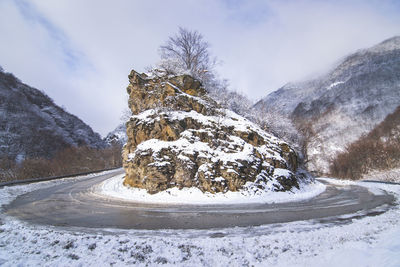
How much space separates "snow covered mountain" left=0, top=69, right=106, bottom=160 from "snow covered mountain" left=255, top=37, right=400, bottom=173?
202ft

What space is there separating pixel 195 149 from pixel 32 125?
6430 centimetres

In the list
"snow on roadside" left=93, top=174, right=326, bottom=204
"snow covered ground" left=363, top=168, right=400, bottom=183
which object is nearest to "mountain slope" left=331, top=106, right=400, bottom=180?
"snow covered ground" left=363, top=168, right=400, bottom=183

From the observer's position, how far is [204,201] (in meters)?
12.5

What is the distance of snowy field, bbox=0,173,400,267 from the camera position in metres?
4.46

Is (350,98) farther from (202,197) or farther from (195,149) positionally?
(202,197)

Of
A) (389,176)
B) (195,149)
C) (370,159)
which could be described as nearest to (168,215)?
(195,149)

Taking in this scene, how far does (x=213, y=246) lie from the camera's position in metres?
5.31

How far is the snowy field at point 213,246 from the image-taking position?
14.6 ft

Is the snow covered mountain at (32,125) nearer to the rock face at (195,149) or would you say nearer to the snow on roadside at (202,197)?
the rock face at (195,149)

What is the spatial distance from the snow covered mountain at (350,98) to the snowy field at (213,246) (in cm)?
5672

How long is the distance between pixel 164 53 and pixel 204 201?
74.2 feet

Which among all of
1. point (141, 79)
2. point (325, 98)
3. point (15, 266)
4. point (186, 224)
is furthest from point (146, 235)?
point (325, 98)

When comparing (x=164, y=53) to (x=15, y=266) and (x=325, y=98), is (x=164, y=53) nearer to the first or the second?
(x=15, y=266)

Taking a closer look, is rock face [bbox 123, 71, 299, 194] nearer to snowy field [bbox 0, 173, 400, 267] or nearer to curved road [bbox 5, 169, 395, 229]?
curved road [bbox 5, 169, 395, 229]
